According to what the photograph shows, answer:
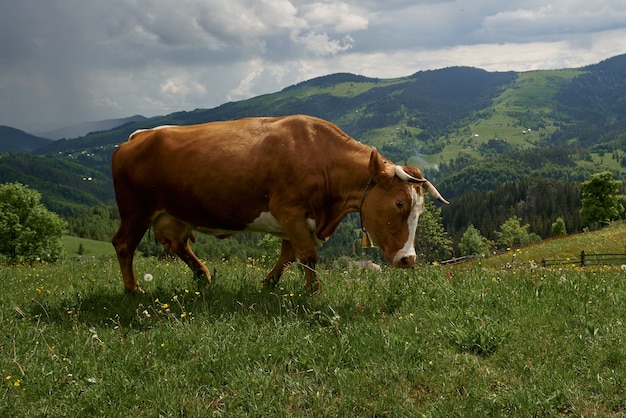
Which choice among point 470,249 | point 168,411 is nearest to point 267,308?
point 168,411

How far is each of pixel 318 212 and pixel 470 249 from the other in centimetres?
12523

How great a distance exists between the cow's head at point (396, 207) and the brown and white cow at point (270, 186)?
0.02m

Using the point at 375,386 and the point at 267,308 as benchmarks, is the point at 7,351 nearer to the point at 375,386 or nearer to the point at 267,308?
the point at 267,308

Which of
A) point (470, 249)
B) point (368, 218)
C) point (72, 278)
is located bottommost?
point (470, 249)

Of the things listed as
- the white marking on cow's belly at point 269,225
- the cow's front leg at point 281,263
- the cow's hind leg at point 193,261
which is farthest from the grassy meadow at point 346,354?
the cow's hind leg at point 193,261

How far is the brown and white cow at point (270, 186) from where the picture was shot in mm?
7387

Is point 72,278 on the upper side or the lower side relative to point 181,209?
lower

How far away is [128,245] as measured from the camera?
353 inches

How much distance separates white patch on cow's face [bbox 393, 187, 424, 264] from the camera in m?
7.22

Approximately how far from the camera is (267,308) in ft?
23.0

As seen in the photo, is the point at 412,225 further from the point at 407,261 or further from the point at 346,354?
the point at 346,354

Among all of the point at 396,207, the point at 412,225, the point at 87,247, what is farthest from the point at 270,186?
the point at 87,247

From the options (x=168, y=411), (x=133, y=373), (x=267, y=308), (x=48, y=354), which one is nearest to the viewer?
(x=168, y=411)

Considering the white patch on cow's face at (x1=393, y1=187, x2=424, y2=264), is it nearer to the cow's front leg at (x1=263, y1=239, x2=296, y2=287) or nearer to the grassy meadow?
the grassy meadow
